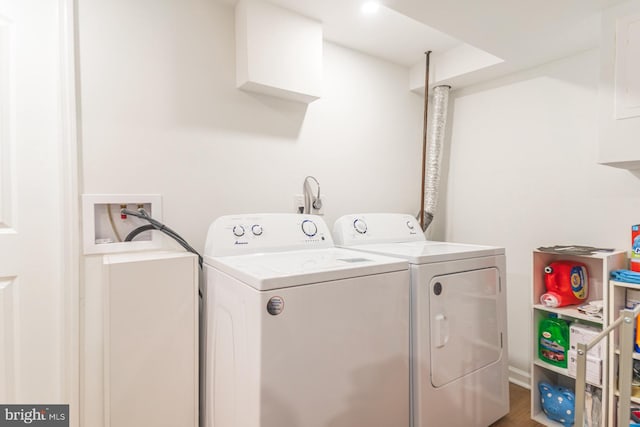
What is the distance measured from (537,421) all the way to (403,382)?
1097 millimetres

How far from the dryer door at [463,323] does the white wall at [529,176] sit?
2.39ft

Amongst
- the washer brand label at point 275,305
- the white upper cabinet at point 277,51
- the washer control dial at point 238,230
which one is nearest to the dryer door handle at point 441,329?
the washer brand label at point 275,305

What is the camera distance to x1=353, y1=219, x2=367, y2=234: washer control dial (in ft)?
6.65

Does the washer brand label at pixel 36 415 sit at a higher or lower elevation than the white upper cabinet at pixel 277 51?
lower

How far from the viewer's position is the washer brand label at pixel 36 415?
1363 millimetres

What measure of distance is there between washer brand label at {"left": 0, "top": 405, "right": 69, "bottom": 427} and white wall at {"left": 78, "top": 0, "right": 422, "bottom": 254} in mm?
872

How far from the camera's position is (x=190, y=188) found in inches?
67.2

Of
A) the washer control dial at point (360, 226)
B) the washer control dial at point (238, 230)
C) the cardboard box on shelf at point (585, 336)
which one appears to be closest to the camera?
the washer control dial at point (238, 230)

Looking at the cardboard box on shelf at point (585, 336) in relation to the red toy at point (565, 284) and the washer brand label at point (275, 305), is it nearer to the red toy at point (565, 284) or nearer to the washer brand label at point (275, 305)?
the red toy at point (565, 284)

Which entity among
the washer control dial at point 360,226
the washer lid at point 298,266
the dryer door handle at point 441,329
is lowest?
the dryer door handle at point 441,329

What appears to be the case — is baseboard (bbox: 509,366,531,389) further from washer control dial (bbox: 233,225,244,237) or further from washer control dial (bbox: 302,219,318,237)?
washer control dial (bbox: 233,225,244,237)

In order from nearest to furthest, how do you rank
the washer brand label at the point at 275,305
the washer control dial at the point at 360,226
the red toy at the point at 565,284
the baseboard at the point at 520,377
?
1. the washer brand label at the point at 275,305
2. the red toy at the point at 565,284
3. the washer control dial at the point at 360,226
4. the baseboard at the point at 520,377

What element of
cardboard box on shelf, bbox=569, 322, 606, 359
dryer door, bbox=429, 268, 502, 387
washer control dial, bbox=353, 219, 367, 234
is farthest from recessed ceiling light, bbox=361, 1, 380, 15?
cardboard box on shelf, bbox=569, 322, 606, 359

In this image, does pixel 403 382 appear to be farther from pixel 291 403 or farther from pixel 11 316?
pixel 11 316
